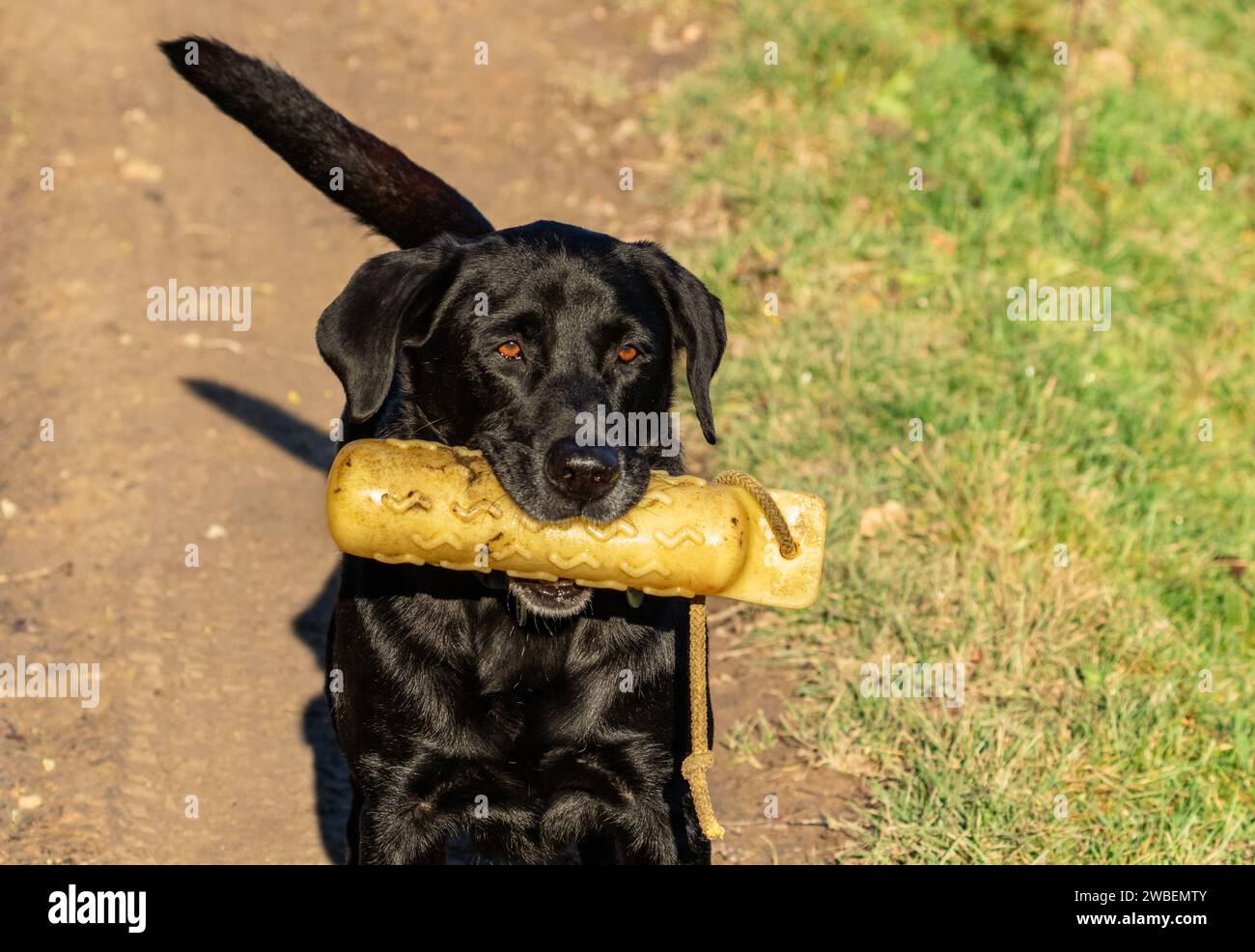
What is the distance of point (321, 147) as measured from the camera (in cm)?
471

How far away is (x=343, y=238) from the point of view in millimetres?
7918

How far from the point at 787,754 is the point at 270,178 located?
4.93 m

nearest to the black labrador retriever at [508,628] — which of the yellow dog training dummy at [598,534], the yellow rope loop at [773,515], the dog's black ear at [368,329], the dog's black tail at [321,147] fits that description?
the dog's black ear at [368,329]

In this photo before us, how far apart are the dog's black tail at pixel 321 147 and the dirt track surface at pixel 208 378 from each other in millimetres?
1651

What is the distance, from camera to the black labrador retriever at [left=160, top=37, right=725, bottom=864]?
367cm

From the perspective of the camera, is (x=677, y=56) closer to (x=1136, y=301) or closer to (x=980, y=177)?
(x=980, y=177)

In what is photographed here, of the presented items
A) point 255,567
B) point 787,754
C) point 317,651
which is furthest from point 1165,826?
point 255,567

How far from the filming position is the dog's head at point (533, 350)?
3.54 meters

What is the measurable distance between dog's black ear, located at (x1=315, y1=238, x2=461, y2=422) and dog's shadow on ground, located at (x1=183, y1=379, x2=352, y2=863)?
1516 mm

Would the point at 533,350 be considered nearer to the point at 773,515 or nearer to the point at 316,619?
the point at 773,515

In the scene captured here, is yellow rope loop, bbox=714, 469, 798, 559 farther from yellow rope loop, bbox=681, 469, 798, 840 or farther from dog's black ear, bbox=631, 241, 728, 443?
dog's black ear, bbox=631, 241, 728, 443

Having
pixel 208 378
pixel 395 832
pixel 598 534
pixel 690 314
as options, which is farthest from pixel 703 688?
pixel 208 378

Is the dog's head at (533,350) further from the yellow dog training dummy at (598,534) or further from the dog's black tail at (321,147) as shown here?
the dog's black tail at (321,147)
